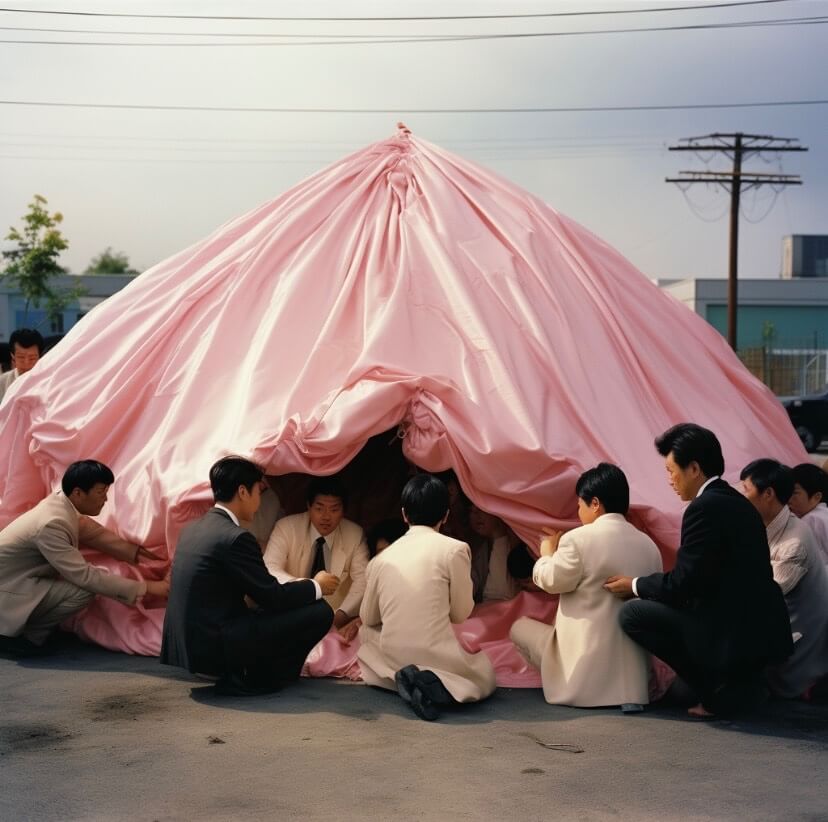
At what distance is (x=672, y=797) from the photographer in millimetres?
4770

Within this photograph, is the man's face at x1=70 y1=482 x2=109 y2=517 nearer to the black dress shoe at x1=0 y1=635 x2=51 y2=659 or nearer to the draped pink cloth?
the draped pink cloth

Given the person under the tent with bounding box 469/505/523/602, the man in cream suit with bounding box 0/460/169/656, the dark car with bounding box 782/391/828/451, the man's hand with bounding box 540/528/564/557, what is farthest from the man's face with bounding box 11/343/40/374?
the dark car with bounding box 782/391/828/451

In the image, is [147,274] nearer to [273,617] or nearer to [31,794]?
[273,617]

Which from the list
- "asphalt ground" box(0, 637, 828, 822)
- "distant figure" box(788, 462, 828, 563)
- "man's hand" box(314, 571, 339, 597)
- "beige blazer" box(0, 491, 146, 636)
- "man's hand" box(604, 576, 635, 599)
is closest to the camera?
"asphalt ground" box(0, 637, 828, 822)

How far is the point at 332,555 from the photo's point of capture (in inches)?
284

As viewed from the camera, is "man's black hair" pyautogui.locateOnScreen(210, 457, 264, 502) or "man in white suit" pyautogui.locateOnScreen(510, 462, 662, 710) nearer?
"man in white suit" pyautogui.locateOnScreen(510, 462, 662, 710)

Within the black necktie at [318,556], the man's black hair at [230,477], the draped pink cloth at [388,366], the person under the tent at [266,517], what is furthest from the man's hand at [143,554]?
the man's black hair at [230,477]

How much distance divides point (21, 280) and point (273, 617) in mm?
21901

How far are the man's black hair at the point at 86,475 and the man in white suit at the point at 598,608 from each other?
8.38ft

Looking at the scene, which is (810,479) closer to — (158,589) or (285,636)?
(285,636)

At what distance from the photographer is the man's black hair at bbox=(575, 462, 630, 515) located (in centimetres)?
615

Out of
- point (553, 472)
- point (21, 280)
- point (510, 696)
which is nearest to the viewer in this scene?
point (510, 696)

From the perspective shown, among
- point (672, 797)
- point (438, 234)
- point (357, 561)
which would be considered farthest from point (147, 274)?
point (672, 797)

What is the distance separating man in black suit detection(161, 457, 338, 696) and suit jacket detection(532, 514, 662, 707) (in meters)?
1.20
